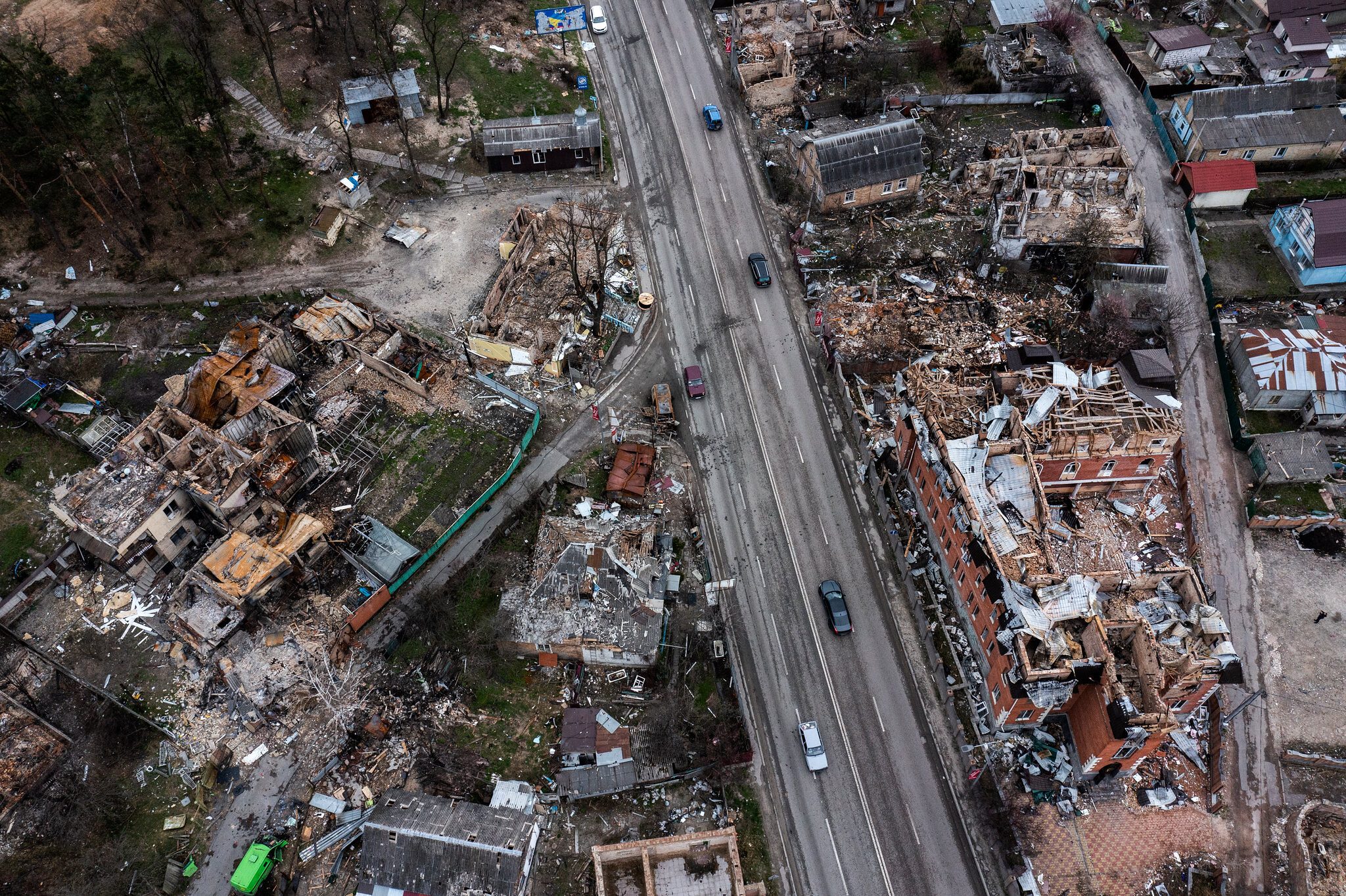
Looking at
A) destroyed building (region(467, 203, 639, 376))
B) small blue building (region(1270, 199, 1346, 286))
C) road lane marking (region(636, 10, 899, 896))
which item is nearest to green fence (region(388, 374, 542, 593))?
destroyed building (region(467, 203, 639, 376))

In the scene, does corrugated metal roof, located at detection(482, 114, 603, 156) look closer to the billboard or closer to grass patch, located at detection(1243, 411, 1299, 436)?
the billboard

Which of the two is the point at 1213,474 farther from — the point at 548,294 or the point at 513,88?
the point at 513,88

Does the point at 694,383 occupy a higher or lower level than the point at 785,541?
higher

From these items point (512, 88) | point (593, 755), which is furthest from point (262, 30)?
point (593, 755)

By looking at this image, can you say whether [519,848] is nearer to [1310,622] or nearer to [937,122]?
[1310,622]

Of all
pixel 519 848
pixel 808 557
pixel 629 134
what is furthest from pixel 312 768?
pixel 629 134

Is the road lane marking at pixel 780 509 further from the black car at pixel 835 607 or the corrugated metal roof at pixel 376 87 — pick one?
the corrugated metal roof at pixel 376 87
